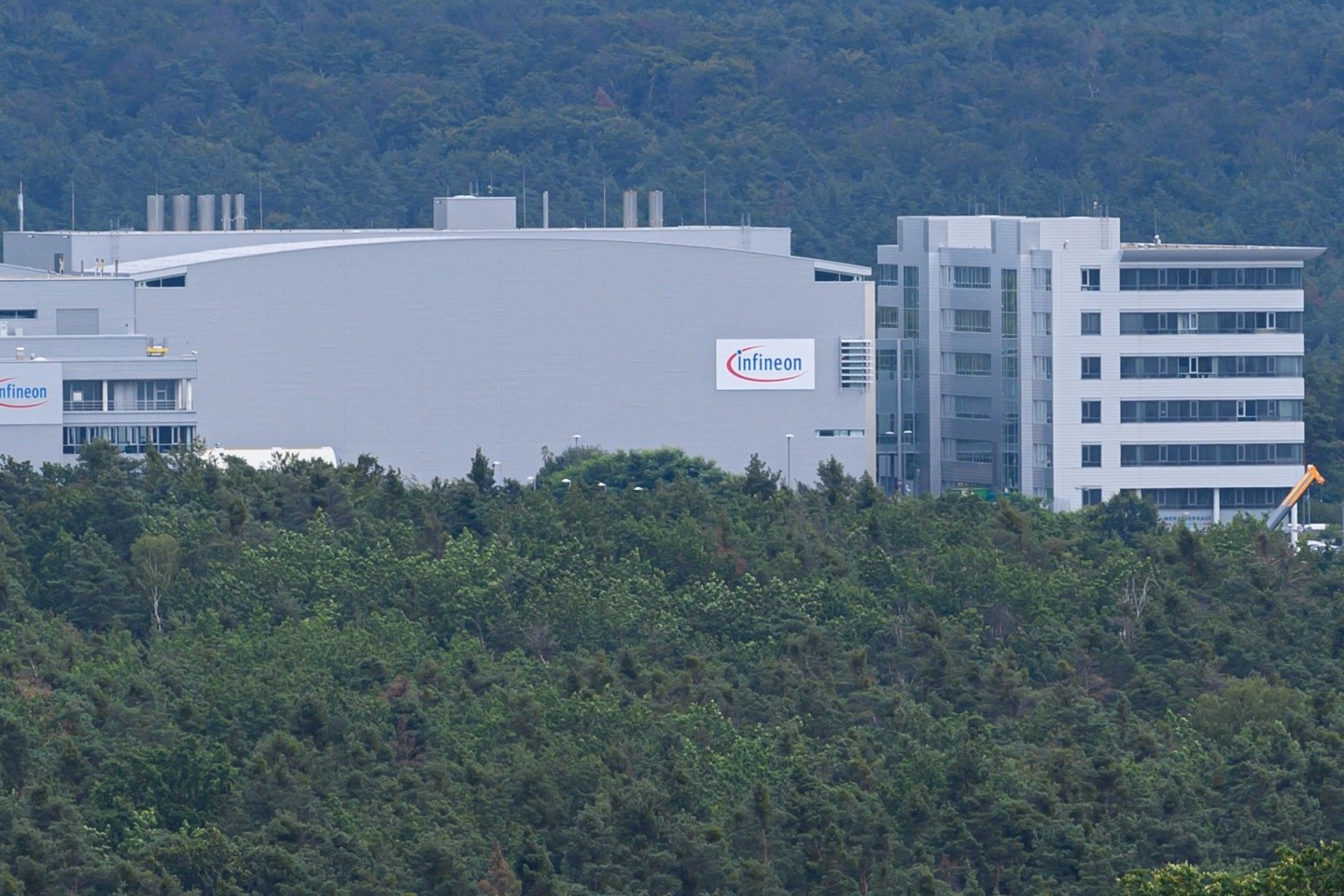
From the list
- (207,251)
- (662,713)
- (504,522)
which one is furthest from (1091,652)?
(207,251)

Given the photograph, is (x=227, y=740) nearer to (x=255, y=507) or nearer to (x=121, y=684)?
(x=121, y=684)

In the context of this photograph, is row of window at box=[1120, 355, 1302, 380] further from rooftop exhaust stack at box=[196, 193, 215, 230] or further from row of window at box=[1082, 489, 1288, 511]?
rooftop exhaust stack at box=[196, 193, 215, 230]

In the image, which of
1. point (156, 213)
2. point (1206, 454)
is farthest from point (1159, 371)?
point (156, 213)

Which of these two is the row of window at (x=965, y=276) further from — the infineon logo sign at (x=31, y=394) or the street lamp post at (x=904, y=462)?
the infineon logo sign at (x=31, y=394)

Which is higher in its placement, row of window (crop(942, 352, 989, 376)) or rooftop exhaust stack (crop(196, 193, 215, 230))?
rooftop exhaust stack (crop(196, 193, 215, 230))

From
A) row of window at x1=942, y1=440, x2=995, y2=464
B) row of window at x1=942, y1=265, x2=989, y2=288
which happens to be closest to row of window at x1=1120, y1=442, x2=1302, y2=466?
row of window at x1=942, y1=440, x2=995, y2=464

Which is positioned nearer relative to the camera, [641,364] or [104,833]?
[104,833]
